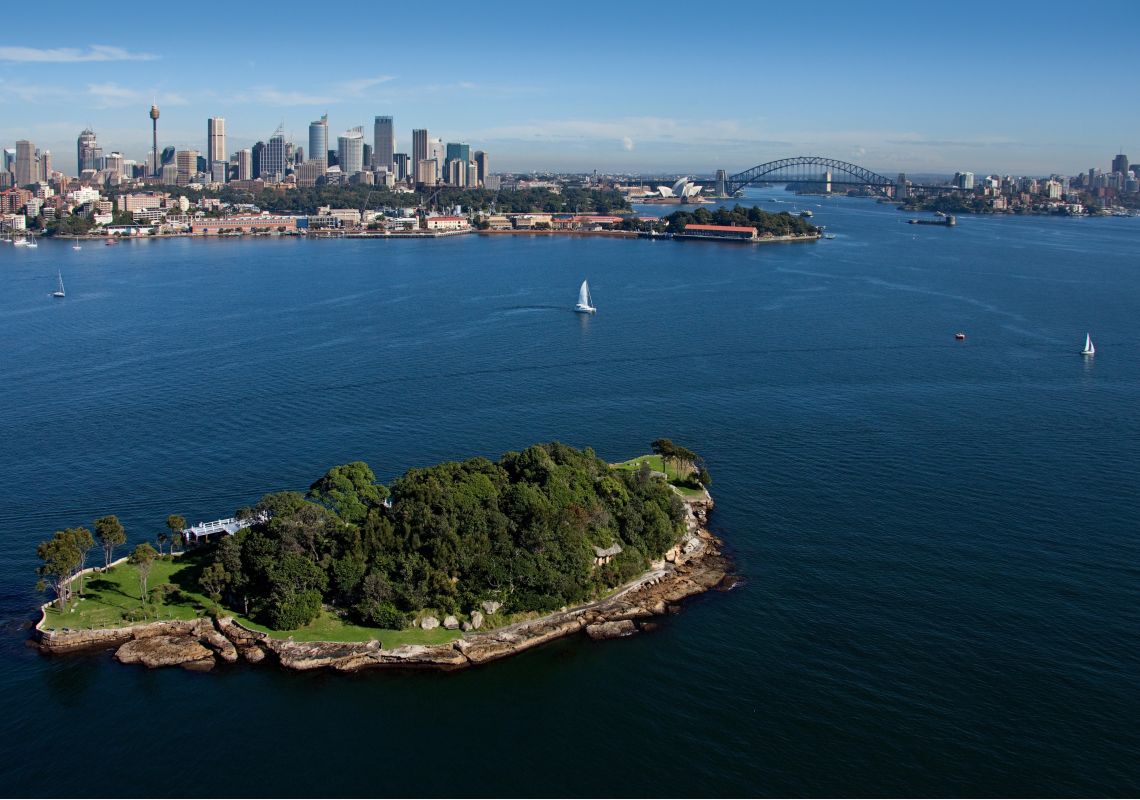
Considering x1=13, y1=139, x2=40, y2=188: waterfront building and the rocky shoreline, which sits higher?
x1=13, y1=139, x2=40, y2=188: waterfront building

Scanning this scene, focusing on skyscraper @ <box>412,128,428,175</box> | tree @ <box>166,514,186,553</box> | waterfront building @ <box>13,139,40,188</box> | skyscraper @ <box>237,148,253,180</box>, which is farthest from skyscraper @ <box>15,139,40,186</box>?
tree @ <box>166,514,186,553</box>

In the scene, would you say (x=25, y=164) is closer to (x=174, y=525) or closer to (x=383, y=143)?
(x=383, y=143)

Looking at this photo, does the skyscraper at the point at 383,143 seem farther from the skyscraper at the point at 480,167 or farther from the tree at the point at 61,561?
the tree at the point at 61,561

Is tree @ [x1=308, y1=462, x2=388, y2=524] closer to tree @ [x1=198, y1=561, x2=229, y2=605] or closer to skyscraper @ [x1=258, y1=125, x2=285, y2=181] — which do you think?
tree @ [x1=198, y1=561, x2=229, y2=605]

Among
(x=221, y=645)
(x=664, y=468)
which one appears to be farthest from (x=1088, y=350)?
(x=221, y=645)

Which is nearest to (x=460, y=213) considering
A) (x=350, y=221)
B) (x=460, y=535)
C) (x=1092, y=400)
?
(x=350, y=221)

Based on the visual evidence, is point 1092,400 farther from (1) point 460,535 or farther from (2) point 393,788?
(2) point 393,788
